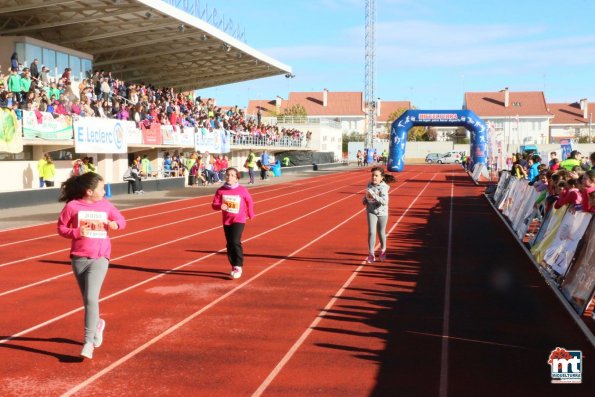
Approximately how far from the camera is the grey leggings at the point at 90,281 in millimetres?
6086

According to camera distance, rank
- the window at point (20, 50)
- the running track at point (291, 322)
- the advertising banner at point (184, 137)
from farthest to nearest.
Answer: the advertising banner at point (184, 137), the window at point (20, 50), the running track at point (291, 322)

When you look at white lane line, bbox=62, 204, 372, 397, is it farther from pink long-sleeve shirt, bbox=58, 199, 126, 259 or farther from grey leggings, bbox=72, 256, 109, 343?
pink long-sleeve shirt, bbox=58, 199, 126, 259

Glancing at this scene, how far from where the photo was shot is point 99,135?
91.2 ft

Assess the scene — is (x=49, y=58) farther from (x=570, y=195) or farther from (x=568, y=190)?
(x=570, y=195)

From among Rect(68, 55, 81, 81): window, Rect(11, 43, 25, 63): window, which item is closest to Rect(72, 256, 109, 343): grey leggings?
Rect(11, 43, 25, 63): window

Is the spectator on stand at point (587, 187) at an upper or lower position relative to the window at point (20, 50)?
lower

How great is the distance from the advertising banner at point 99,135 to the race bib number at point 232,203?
17.4 metres

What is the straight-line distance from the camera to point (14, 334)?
23.6 ft

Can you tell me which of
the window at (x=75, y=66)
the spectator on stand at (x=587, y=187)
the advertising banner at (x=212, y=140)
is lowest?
the spectator on stand at (x=587, y=187)

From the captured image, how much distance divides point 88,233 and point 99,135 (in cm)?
2277

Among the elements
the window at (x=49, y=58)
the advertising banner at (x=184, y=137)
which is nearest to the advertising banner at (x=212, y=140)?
the advertising banner at (x=184, y=137)

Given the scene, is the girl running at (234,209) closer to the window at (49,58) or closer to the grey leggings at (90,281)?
the grey leggings at (90,281)

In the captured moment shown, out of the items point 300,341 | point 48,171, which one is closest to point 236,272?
point 300,341

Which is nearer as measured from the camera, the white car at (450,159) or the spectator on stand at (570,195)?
the spectator on stand at (570,195)
